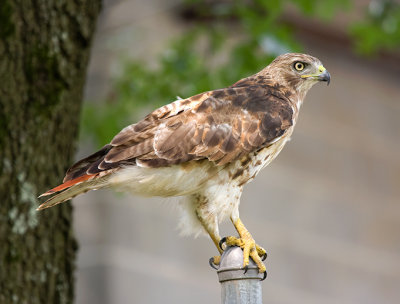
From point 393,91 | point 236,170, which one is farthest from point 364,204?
point 236,170

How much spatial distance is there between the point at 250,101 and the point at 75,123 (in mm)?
973

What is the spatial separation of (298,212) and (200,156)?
4.71 metres

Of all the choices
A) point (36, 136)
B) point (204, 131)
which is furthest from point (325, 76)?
point (36, 136)

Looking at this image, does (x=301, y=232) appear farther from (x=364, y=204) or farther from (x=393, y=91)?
(x=393, y=91)

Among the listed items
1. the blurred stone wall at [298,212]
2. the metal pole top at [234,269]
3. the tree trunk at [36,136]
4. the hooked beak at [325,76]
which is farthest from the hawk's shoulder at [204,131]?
the blurred stone wall at [298,212]

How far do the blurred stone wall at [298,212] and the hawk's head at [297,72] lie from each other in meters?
2.95

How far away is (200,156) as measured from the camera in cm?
294

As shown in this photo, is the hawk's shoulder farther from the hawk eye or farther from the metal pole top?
the metal pole top

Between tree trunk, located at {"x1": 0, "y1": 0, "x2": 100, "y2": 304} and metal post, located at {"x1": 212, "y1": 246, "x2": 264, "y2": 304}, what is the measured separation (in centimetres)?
119

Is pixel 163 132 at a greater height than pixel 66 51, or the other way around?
pixel 66 51

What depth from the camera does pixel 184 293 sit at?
6.89m

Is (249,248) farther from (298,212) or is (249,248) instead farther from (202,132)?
(298,212)

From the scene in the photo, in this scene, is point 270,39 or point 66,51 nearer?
point 66,51

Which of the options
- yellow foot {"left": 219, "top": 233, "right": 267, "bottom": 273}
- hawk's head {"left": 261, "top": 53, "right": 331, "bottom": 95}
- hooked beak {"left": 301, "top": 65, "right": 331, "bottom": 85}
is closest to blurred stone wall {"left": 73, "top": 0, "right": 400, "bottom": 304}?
hawk's head {"left": 261, "top": 53, "right": 331, "bottom": 95}
